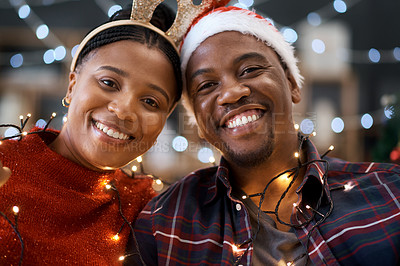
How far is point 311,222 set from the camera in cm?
116

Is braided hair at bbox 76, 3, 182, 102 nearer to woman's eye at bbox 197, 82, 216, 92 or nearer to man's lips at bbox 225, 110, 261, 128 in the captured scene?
woman's eye at bbox 197, 82, 216, 92

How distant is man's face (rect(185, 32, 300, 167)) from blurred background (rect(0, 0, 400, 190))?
8.15 ft

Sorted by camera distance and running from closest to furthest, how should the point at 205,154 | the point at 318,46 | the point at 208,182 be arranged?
the point at 208,182, the point at 205,154, the point at 318,46

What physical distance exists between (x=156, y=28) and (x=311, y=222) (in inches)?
32.1

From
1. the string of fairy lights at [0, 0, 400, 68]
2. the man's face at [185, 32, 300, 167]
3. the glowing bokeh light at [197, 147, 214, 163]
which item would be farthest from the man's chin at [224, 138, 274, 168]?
the string of fairy lights at [0, 0, 400, 68]

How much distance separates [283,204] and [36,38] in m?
3.59

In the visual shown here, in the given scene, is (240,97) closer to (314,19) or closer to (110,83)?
(110,83)

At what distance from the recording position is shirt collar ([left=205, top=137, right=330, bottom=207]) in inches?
48.4

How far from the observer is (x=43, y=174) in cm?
113

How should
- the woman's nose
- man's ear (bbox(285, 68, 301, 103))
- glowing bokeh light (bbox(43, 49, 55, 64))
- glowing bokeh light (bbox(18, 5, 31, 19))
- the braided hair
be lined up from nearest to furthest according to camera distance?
the woman's nose → the braided hair → man's ear (bbox(285, 68, 301, 103)) → glowing bokeh light (bbox(43, 49, 55, 64)) → glowing bokeh light (bbox(18, 5, 31, 19))

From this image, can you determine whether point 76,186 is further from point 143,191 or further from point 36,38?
point 36,38

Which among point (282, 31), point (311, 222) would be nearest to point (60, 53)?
point (282, 31)

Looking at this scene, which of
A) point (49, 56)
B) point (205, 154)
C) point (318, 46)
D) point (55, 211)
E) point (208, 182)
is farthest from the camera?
point (318, 46)

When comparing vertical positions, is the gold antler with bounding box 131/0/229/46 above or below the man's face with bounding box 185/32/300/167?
above
